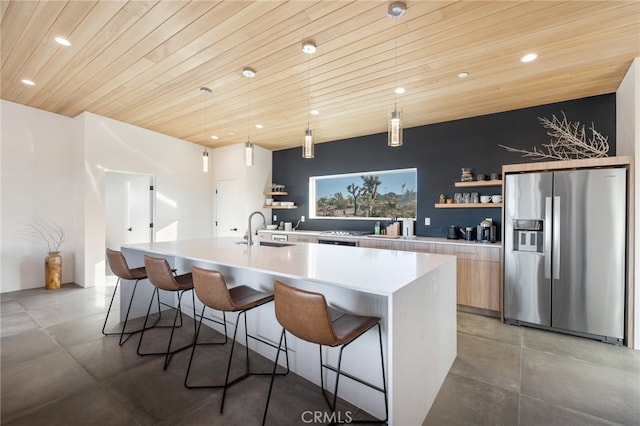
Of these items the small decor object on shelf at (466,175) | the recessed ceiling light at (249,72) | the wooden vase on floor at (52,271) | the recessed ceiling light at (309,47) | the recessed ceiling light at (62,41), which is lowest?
the wooden vase on floor at (52,271)

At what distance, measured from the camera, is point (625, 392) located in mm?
2104

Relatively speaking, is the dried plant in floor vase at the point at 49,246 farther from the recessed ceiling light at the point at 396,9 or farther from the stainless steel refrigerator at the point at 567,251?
the stainless steel refrigerator at the point at 567,251

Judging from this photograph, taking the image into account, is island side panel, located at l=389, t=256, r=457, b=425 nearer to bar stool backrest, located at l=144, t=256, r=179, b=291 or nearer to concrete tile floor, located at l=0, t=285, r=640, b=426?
concrete tile floor, located at l=0, t=285, r=640, b=426

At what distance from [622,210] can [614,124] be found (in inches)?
48.8

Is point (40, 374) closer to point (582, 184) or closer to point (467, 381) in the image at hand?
point (467, 381)

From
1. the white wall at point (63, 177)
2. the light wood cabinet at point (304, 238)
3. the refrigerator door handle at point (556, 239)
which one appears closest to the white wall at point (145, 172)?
the white wall at point (63, 177)

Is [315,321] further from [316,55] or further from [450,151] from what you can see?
[450,151]

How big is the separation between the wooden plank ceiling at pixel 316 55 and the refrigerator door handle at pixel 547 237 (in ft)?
4.35

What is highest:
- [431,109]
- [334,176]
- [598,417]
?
[431,109]

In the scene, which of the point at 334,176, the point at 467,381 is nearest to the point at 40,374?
the point at 467,381

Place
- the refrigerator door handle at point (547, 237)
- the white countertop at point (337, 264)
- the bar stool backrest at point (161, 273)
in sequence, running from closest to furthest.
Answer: the white countertop at point (337, 264)
the bar stool backrest at point (161, 273)
the refrigerator door handle at point (547, 237)

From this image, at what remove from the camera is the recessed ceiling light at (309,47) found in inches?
98.6

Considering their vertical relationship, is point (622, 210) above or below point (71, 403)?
above

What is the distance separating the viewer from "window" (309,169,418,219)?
4957 millimetres
